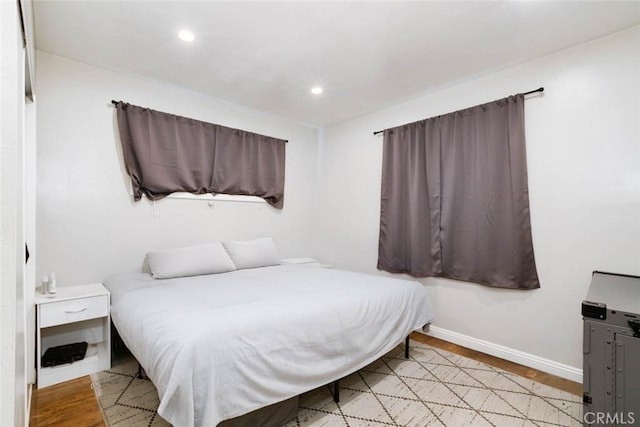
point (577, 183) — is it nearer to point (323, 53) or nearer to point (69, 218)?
point (323, 53)

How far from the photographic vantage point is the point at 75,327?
2.63 meters

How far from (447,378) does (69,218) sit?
3388mm

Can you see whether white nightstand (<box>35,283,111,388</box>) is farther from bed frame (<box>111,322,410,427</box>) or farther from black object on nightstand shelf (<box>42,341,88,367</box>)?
bed frame (<box>111,322,410,427</box>)

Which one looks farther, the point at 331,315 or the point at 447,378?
the point at 447,378

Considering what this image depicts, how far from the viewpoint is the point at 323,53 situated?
255 centimetres

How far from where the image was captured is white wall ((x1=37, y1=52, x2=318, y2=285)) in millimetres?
2596

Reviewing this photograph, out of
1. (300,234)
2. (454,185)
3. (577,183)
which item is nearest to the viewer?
(577,183)

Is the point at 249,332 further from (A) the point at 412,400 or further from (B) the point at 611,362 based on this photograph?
(B) the point at 611,362

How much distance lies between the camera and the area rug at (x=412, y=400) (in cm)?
186

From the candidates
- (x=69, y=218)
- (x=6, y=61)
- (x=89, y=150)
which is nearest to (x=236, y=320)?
(x=6, y=61)

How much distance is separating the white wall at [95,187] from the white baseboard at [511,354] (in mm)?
2656

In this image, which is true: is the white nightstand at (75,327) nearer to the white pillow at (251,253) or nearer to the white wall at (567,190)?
the white pillow at (251,253)

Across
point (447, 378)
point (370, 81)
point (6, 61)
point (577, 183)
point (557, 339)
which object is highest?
point (370, 81)

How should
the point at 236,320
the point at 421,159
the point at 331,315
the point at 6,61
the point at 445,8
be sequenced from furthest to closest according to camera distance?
the point at 421,159 → the point at 445,8 → the point at 331,315 → the point at 236,320 → the point at 6,61
